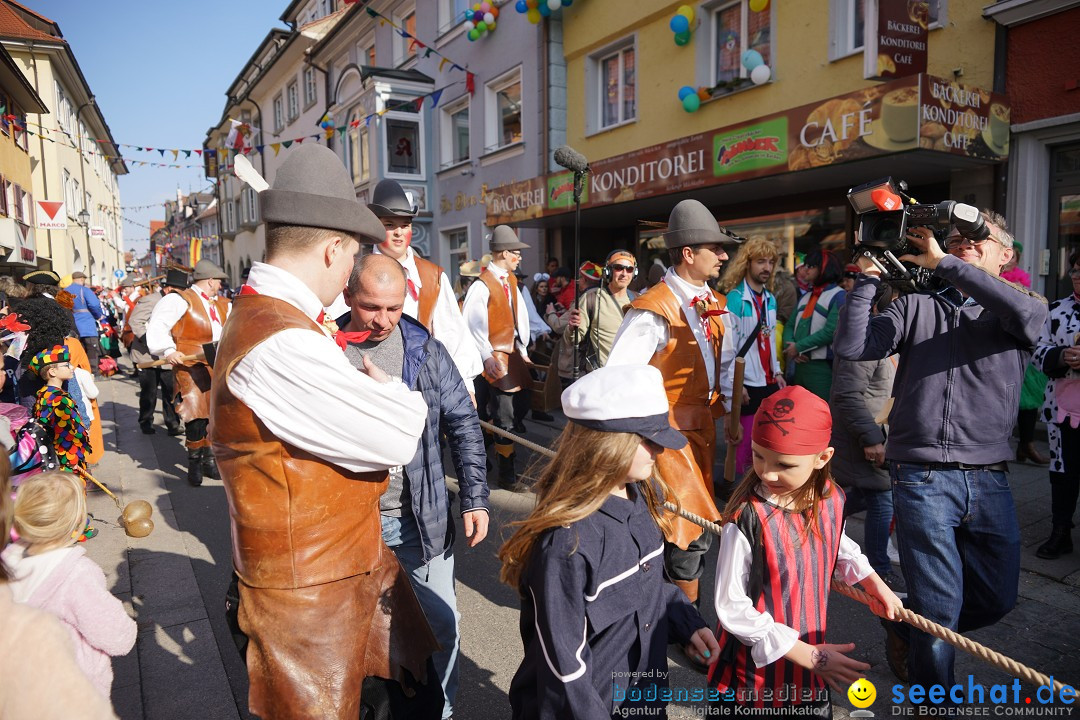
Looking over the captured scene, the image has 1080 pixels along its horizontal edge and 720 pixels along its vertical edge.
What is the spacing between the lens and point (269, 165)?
31516 millimetres

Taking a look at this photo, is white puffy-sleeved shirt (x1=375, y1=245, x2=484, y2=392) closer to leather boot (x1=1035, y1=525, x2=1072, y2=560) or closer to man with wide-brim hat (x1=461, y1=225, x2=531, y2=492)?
man with wide-brim hat (x1=461, y1=225, x2=531, y2=492)

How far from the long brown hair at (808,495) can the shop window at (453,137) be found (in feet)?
53.3

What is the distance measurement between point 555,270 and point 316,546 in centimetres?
1053

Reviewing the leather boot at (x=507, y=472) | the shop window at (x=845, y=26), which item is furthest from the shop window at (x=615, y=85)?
the leather boot at (x=507, y=472)

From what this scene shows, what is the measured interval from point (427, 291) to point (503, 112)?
1235 centimetres

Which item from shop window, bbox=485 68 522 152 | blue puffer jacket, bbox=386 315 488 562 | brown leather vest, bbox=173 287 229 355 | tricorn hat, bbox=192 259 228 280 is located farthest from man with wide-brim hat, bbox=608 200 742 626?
shop window, bbox=485 68 522 152

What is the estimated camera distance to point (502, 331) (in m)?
6.37

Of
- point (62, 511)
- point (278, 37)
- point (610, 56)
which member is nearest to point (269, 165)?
point (278, 37)

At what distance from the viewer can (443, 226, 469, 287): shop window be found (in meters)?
17.1

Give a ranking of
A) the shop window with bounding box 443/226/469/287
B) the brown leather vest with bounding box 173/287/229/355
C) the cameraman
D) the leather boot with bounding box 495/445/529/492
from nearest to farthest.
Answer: the cameraman, the leather boot with bounding box 495/445/529/492, the brown leather vest with bounding box 173/287/229/355, the shop window with bounding box 443/226/469/287

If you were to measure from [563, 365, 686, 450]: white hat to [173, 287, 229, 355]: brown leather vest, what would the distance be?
5674 mm

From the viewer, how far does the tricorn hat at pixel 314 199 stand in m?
1.79

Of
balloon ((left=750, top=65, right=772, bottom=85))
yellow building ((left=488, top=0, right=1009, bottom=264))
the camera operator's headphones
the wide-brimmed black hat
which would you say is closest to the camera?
the camera operator's headphones

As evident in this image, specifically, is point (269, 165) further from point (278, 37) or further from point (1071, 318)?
point (1071, 318)
